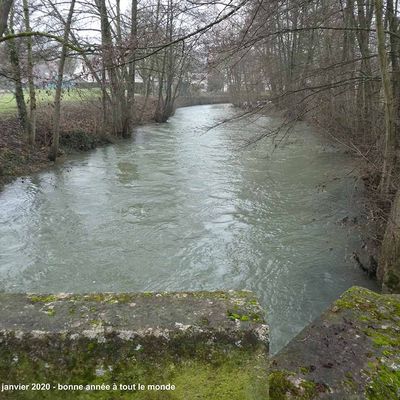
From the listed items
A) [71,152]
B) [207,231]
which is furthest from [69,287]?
[71,152]

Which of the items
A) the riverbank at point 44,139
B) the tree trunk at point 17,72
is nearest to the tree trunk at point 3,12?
the tree trunk at point 17,72

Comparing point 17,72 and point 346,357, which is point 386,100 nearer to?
point 346,357

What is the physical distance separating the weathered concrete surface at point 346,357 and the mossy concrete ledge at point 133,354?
0.43 meters

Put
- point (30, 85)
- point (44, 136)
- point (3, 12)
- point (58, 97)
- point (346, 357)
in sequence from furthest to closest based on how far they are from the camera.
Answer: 1. point (44, 136)
2. point (58, 97)
3. point (30, 85)
4. point (3, 12)
5. point (346, 357)

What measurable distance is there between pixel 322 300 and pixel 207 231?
3.10 m

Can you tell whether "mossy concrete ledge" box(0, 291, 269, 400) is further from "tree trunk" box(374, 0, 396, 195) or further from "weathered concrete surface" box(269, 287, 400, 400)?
"tree trunk" box(374, 0, 396, 195)

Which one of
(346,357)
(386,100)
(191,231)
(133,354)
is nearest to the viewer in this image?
(133,354)

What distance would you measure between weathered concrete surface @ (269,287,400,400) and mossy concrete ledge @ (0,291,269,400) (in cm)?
43

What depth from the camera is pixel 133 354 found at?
5.54 feet

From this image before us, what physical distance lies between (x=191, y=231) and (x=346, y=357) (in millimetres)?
6073

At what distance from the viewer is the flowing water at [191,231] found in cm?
615

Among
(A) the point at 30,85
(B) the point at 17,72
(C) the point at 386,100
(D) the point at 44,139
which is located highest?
(B) the point at 17,72

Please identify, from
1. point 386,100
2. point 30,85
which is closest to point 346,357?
point 386,100

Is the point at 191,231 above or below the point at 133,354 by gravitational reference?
below
